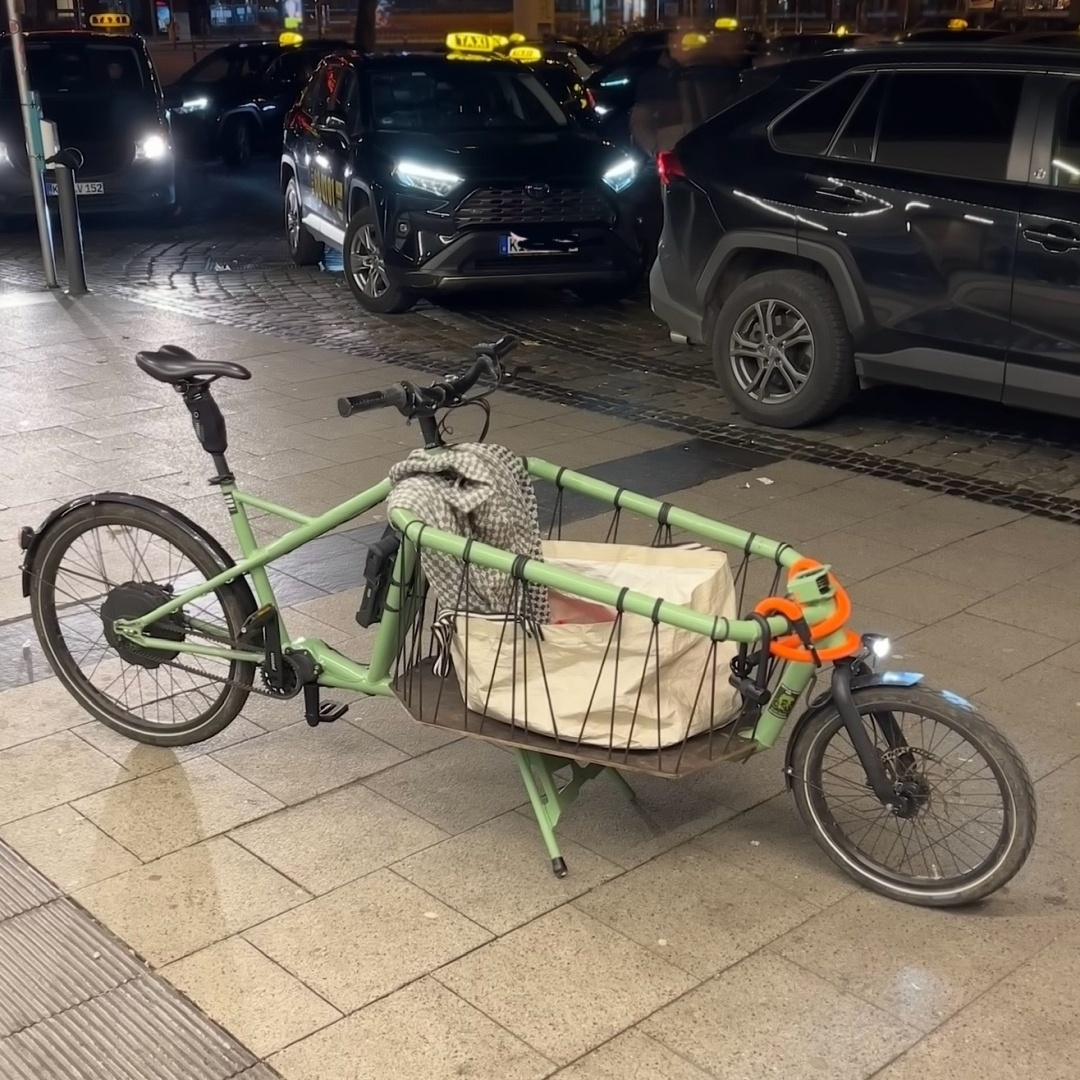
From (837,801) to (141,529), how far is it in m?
1.99

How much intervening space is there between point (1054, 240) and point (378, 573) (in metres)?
4.08

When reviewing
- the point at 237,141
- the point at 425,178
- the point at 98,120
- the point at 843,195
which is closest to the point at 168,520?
the point at 843,195

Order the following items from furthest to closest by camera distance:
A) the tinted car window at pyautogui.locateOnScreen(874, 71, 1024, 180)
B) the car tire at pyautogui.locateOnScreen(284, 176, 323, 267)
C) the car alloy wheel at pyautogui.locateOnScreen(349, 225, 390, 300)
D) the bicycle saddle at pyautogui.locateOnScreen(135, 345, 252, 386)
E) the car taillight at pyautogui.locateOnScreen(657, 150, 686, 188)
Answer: the car tire at pyautogui.locateOnScreen(284, 176, 323, 267) → the car alloy wheel at pyautogui.locateOnScreen(349, 225, 390, 300) → the car taillight at pyautogui.locateOnScreen(657, 150, 686, 188) → the tinted car window at pyautogui.locateOnScreen(874, 71, 1024, 180) → the bicycle saddle at pyautogui.locateOnScreen(135, 345, 252, 386)

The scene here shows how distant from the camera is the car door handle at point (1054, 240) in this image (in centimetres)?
631

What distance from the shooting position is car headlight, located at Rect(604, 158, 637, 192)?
413 inches

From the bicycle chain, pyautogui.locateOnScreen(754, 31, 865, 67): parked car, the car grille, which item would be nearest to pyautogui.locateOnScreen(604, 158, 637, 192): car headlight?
the car grille

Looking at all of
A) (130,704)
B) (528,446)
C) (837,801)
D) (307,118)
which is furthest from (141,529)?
(307,118)

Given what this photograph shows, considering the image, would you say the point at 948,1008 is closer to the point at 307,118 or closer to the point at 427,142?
the point at 427,142

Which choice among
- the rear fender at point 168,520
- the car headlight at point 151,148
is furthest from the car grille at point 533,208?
the rear fender at point 168,520

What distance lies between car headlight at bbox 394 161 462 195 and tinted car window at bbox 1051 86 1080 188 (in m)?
4.61

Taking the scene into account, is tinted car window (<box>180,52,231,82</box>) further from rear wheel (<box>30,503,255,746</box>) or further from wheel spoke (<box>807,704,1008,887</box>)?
wheel spoke (<box>807,704,1008,887</box>)

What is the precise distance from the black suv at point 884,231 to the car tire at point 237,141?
1414 cm

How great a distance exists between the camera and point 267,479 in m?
6.76

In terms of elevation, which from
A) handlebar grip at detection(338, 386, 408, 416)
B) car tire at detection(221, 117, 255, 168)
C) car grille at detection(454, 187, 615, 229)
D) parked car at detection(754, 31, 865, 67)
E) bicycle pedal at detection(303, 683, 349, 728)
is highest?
handlebar grip at detection(338, 386, 408, 416)
